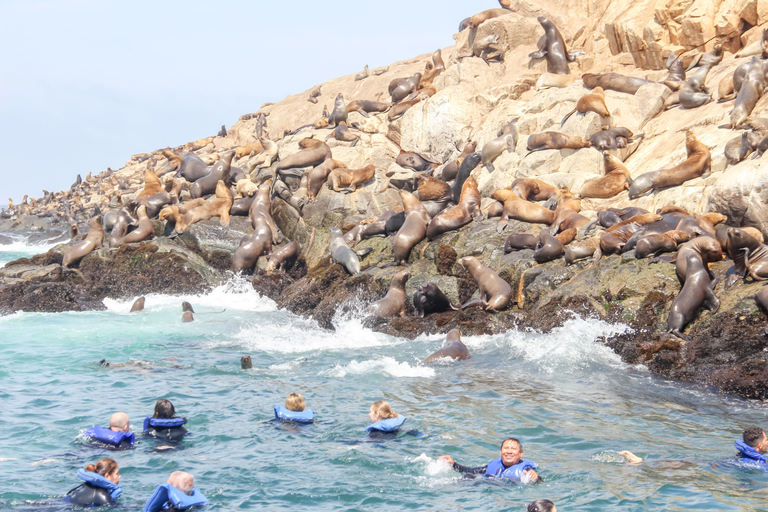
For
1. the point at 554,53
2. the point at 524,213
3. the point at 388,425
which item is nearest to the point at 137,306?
the point at 524,213

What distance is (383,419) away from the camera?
764cm

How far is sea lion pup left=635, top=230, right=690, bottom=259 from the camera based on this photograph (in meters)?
11.3

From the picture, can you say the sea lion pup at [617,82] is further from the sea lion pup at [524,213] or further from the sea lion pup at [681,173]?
the sea lion pup at [524,213]

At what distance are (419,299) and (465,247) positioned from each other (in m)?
1.77

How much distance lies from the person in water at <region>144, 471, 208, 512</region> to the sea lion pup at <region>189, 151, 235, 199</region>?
16.7 meters

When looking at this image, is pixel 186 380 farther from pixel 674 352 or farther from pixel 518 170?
pixel 518 170

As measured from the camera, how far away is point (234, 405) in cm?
902

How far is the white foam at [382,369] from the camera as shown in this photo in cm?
1032

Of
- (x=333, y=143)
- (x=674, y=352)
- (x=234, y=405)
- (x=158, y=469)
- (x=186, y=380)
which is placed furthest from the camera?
(x=333, y=143)

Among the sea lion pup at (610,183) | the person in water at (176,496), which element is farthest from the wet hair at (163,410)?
the sea lion pup at (610,183)

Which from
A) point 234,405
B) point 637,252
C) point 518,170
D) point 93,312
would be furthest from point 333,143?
point 234,405

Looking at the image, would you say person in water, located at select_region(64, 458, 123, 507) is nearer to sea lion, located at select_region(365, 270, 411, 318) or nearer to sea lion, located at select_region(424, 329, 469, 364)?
sea lion, located at select_region(424, 329, 469, 364)

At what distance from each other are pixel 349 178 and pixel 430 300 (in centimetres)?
708

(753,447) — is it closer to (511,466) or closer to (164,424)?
(511,466)
